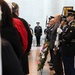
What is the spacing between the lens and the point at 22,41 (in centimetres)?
378

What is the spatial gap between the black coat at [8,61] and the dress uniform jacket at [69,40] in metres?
3.78

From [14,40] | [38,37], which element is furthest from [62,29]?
[38,37]

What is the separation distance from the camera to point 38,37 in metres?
17.8

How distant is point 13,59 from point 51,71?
6149mm

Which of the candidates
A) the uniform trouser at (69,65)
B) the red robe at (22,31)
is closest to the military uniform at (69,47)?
the uniform trouser at (69,65)

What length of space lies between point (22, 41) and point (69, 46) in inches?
71.6

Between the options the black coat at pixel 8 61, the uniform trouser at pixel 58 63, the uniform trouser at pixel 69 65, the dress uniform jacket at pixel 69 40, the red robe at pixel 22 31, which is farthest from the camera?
the uniform trouser at pixel 58 63

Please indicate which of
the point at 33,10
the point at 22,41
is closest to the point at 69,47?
the point at 22,41

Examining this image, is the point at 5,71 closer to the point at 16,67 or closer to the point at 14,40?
the point at 16,67

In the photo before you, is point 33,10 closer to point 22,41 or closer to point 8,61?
point 22,41

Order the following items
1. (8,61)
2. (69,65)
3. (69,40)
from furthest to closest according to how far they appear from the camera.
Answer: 1. (69,65)
2. (69,40)
3. (8,61)

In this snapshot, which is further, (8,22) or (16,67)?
(8,22)

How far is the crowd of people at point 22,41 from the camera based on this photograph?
1.50m

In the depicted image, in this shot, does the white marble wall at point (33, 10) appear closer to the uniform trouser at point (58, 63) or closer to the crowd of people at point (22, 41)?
the crowd of people at point (22, 41)
